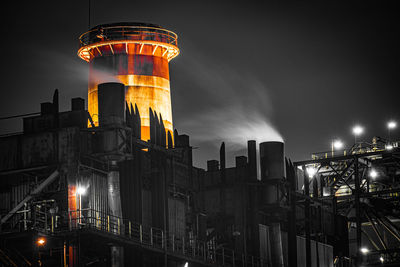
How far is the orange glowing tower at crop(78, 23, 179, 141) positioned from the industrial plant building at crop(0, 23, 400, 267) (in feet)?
0.26

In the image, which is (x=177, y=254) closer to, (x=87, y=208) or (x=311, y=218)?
(x=87, y=208)

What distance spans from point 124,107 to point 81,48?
67.7 feet

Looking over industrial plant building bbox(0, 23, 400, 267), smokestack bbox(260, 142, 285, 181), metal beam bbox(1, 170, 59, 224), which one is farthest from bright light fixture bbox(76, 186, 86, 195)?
smokestack bbox(260, 142, 285, 181)

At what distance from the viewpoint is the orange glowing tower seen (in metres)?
67.4

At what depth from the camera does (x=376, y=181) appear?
A: 240 feet

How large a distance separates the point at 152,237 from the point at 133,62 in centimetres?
2016

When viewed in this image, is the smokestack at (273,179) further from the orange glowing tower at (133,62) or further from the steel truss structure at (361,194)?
the orange glowing tower at (133,62)

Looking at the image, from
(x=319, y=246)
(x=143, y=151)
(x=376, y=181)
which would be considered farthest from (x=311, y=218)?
(x=143, y=151)

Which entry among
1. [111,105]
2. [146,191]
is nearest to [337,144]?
[146,191]

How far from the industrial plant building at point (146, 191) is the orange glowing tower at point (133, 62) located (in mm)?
78

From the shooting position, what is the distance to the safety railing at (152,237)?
152 feet

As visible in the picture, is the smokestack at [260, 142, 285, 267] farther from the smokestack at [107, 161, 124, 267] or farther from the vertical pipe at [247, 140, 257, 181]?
the smokestack at [107, 161, 124, 267]

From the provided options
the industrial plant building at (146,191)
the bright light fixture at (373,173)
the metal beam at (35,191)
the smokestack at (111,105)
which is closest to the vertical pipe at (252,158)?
the industrial plant building at (146,191)

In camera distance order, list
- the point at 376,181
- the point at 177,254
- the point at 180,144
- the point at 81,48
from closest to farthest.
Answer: the point at 177,254, the point at 180,144, the point at 81,48, the point at 376,181
